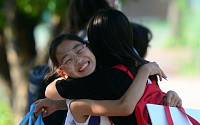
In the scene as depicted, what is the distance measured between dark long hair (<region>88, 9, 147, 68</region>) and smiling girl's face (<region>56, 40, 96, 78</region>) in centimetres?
6

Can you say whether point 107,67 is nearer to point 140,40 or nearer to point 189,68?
point 140,40

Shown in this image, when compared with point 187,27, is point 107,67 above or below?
above

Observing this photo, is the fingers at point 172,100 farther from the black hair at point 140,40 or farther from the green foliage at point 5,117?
the green foliage at point 5,117

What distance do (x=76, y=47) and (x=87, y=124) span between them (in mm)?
374

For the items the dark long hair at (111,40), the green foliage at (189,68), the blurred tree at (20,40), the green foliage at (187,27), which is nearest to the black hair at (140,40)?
the dark long hair at (111,40)

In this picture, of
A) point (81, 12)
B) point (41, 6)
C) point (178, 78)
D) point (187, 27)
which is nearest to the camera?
point (81, 12)

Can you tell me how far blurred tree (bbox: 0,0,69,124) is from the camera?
4.64 meters

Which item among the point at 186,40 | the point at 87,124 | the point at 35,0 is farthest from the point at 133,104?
the point at 186,40

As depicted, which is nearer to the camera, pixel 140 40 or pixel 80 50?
pixel 80 50

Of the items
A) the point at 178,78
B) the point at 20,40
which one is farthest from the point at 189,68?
the point at 20,40

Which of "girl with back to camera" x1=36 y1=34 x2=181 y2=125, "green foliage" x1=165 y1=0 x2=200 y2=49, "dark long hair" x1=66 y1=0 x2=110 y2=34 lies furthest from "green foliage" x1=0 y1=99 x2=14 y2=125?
"green foliage" x1=165 y1=0 x2=200 y2=49

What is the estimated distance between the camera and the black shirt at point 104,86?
1.88 m

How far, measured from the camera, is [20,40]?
516 cm

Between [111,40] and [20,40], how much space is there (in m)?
3.33
